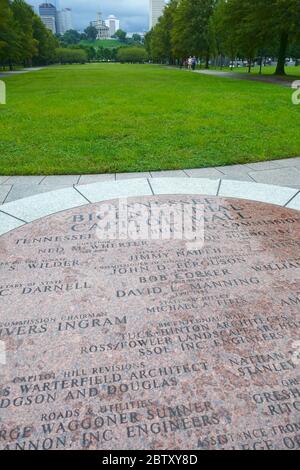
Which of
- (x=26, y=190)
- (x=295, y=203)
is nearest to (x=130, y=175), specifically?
(x=26, y=190)

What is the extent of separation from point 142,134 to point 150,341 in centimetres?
803

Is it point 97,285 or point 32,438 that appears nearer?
point 32,438

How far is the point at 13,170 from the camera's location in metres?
7.20

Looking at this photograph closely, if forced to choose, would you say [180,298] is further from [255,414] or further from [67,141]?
[67,141]

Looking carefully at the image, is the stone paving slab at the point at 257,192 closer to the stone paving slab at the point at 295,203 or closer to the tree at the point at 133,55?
the stone paving slab at the point at 295,203

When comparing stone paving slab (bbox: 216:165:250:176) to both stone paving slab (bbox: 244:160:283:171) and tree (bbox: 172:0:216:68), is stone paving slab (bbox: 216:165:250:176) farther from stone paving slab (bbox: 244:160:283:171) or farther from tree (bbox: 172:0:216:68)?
tree (bbox: 172:0:216:68)

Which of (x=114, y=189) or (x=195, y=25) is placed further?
(x=195, y=25)

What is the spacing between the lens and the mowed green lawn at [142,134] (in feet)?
25.2

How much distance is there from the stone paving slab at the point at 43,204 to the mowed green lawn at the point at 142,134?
148 cm

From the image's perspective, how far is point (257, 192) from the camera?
19.0 feet

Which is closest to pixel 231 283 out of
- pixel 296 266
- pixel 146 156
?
pixel 296 266

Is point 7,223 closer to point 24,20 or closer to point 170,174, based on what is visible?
point 170,174

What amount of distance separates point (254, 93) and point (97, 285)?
1823 cm

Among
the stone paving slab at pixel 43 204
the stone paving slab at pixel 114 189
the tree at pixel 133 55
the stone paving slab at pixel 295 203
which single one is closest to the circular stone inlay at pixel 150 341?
the stone paving slab at pixel 43 204
